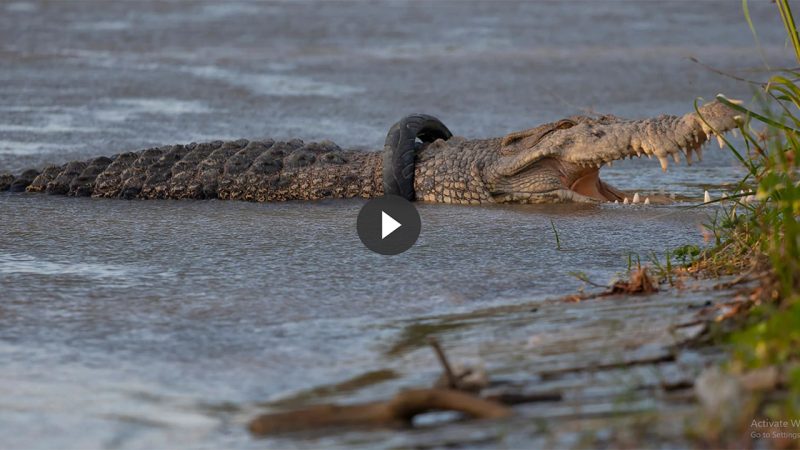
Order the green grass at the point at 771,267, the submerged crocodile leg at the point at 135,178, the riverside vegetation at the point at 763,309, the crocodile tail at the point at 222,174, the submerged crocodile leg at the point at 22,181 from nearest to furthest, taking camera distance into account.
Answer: the riverside vegetation at the point at 763,309
the green grass at the point at 771,267
the crocodile tail at the point at 222,174
the submerged crocodile leg at the point at 135,178
the submerged crocodile leg at the point at 22,181

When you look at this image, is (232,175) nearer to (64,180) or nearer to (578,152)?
(64,180)

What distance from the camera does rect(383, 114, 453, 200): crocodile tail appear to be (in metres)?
6.97

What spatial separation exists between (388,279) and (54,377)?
157 centimetres

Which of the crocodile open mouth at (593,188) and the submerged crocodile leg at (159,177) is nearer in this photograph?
the crocodile open mouth at (593,188)

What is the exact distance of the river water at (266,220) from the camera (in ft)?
11.9

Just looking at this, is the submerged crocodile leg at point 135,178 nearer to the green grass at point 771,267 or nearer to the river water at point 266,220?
the river water at point 266,220

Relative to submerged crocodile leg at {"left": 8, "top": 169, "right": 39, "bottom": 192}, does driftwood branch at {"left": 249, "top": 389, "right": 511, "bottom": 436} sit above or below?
below

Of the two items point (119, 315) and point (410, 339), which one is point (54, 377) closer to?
point (119, 315)

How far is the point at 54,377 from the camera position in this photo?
364cm

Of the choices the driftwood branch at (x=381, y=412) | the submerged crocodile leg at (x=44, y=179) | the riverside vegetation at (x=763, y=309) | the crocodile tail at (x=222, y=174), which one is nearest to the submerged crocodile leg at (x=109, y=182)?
the crocodile tail at (x=222, y=174)

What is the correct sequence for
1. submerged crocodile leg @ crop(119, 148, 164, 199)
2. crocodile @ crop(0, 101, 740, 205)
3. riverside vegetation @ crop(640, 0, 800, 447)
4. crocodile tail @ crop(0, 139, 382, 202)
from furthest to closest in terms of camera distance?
submerged crocodile leg @ crop(119, 148, 164, 199)
crocodile tail @ crop(0, 139, 382, 202)
crocodile @ crop(0, 101, 740, 205)
riverside vegetation @ crop(640, 0, 800, 447)
